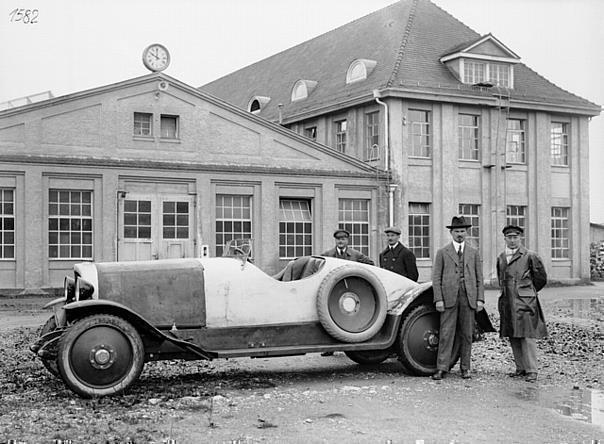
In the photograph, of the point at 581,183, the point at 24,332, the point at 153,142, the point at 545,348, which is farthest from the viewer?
the point at 581,183

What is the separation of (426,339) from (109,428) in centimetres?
415

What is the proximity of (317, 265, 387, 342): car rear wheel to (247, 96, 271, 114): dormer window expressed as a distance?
85.5 feet

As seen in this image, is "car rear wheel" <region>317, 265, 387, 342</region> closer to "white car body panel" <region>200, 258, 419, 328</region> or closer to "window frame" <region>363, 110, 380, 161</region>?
"white car body panel" <region>200, 258, 419, 328</region>

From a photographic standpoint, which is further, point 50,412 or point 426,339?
point 426,339

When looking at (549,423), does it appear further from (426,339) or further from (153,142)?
(153,142)

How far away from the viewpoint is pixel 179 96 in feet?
77.3

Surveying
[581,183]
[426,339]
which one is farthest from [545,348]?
[581,183]

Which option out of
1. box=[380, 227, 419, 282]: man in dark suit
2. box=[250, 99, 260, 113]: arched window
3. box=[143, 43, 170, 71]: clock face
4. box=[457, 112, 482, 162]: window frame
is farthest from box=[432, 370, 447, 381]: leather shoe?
box=[250, 99, 260, 113]: arched window

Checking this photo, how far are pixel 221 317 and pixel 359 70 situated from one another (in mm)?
21409

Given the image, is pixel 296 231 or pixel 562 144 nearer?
pixel 296 231

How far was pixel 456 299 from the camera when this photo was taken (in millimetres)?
9203

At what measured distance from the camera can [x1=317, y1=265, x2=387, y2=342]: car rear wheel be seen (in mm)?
8766

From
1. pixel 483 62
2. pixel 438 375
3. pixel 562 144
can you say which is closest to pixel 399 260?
pixel 438 375

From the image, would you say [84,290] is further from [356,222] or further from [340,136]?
[340,136]
